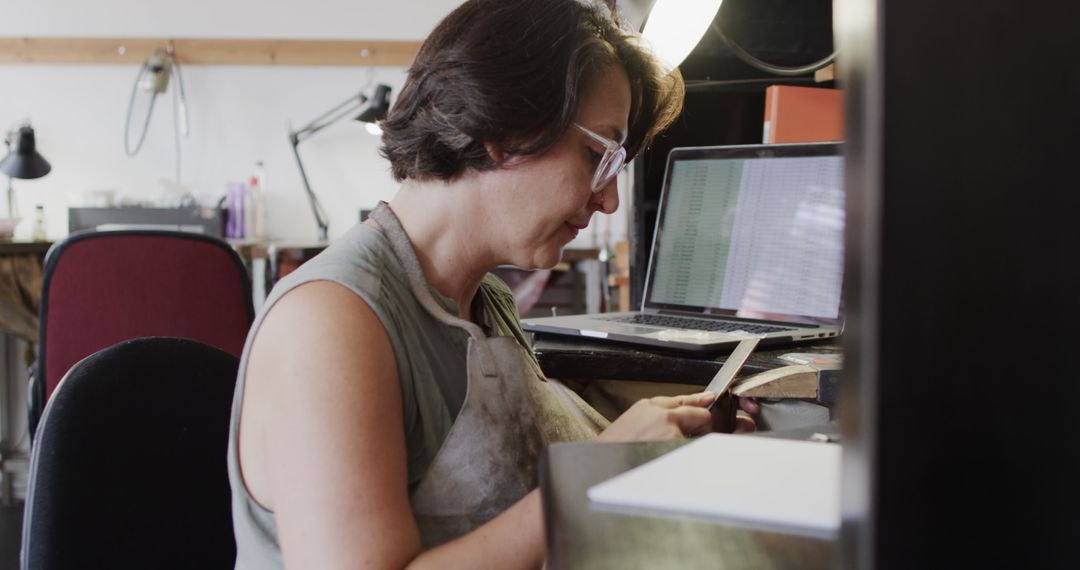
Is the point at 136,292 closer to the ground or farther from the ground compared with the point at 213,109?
closer to the ground

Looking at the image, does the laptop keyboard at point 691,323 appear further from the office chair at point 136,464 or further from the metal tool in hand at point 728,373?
the office chair at point 136,464

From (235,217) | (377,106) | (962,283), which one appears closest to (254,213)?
(235,217)

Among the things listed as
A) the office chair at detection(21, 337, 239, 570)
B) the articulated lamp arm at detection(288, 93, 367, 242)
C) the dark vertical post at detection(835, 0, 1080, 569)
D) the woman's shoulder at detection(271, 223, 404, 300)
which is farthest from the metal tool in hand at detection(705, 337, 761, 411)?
the articulated lamp arm at detection(288, 93, 367, 242)

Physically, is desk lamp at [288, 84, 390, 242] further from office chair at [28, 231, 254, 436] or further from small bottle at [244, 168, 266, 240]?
office chair at [28, 231, 254, 436]

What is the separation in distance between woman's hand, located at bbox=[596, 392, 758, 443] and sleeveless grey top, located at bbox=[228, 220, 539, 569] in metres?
0.14

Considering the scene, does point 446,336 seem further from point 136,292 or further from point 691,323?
point 136,292

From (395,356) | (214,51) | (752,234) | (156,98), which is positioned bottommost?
(395,356)

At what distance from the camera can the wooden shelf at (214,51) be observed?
15.2 ft

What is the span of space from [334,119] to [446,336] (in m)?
4.14

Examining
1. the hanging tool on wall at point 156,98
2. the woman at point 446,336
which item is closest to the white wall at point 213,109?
the hanging tool on wall at point 156,98

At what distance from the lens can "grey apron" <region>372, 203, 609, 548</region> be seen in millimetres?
783

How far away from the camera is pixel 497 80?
86cm

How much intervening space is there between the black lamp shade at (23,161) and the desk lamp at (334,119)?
1.13 metres

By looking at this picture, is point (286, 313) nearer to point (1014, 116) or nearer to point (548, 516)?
point (548, 516)
